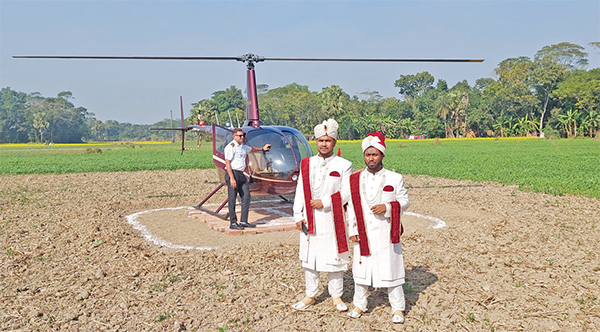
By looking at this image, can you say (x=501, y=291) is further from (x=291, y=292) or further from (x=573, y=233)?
(x=573, y=233)

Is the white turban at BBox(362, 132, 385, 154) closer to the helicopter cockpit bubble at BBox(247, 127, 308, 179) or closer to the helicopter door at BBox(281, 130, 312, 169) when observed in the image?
the helicopter cockpit bubble at BBox(247, 127, 308, 179)

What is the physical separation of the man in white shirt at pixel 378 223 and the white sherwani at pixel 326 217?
194mm

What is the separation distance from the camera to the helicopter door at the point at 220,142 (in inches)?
435

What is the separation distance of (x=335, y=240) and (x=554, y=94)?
236ft

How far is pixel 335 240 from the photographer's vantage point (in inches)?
197

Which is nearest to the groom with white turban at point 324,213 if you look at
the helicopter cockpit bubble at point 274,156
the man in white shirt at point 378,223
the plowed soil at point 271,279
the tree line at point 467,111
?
the man in white shirt at point 378,223

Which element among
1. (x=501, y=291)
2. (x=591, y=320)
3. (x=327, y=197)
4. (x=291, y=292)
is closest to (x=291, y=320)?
(x=291, y=292)

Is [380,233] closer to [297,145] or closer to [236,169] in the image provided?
[236,169]

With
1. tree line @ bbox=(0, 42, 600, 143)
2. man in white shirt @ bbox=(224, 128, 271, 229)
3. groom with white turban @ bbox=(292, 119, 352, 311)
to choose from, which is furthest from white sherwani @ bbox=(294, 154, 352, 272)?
tree line @ bbox=(0, 42, 600, 143)

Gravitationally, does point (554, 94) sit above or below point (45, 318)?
above

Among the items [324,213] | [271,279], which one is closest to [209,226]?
[271,279]

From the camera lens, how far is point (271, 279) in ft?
20.1

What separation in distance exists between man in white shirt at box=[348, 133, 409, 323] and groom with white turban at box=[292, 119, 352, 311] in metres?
0.19

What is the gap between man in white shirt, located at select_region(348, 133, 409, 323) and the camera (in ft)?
15.2
